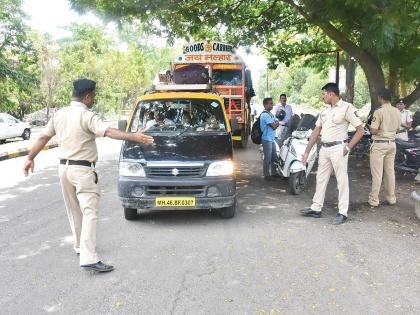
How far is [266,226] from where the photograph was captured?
606cm

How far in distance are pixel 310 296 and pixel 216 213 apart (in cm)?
296

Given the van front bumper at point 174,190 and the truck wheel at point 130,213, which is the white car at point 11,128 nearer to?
the truck wheel at point 130,213

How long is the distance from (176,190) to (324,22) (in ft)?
16.3

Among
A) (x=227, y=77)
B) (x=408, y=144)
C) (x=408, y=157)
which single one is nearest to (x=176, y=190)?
(x=408, y=157)

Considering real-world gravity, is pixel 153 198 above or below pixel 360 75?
below

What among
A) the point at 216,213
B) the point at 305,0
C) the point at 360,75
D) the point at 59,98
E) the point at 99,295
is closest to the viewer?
the point at 99,295

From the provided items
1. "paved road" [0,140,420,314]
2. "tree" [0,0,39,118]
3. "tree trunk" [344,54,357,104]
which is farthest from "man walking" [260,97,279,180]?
"tree" [0,0,39,118]

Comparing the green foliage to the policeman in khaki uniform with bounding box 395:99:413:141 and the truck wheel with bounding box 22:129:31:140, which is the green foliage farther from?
the policeman in khaki uniform with bounding box 395:99:413:141

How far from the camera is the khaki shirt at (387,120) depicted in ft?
22.4

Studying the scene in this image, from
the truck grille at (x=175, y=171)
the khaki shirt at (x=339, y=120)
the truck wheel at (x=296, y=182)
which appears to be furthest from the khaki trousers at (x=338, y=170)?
the truck grille at (x=175, y=171)

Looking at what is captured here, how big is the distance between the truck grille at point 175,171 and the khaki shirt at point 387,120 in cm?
303

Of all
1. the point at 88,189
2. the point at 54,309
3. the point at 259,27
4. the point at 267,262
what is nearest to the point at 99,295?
the point at 54,309

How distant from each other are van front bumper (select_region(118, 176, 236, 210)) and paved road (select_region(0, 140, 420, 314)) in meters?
0.37

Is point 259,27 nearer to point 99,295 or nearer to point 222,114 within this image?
point 222,114
